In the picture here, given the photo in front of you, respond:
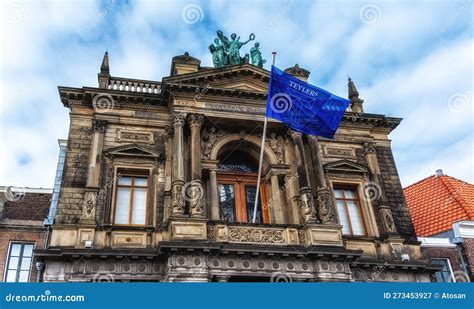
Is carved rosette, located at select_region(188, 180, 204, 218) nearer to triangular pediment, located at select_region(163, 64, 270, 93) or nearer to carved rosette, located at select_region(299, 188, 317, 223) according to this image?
carved rosette, located at select_region(299, 188, 317, 223)

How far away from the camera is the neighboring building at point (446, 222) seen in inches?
733

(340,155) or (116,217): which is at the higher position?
(340,155)

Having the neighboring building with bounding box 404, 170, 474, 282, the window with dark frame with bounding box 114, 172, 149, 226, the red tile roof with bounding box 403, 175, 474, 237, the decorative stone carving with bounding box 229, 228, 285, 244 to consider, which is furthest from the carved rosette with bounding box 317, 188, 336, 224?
the red tile roof with bounding box 403, 175, 474, 237

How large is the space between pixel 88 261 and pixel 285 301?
8698 millimetres

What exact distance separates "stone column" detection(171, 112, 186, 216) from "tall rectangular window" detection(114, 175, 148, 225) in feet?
5.44

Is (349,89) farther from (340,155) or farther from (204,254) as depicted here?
(204,254)

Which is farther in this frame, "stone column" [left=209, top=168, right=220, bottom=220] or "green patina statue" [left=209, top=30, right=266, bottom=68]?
"green patina statue" [left=209, top=30, right=266, bottom=68]

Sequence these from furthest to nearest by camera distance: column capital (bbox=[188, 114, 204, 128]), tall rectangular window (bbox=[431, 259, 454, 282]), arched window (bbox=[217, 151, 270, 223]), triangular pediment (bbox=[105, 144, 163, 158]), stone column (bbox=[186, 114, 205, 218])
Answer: tall rectangular window (bbox=[431, 259, 454, 282]) → arched window (bbox=[217, 151, 270, 223]) → column capital (bbox=[188, 114, 204, 128]) → triangular pediment (bbox=[105, 144, 163, 158]) → stone column (bbox=[186, 114, 205, 218])

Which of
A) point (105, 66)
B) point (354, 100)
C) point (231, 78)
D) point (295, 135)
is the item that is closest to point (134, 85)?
point (105, 66)

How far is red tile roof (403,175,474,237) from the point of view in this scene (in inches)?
791

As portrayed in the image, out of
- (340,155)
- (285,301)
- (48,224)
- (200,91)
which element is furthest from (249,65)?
(285,301)

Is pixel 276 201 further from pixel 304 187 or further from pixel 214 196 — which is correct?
pixel 214 196

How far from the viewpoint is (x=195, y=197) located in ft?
50.4

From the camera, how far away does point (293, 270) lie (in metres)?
15.0
